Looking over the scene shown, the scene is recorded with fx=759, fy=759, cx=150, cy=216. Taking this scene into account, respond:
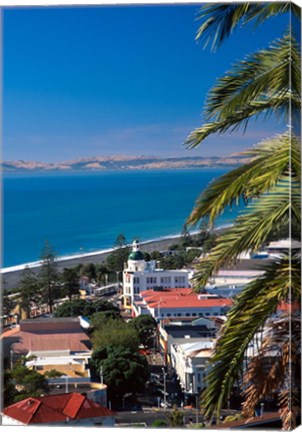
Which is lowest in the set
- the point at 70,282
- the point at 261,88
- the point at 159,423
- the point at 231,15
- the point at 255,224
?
the point at 159,423

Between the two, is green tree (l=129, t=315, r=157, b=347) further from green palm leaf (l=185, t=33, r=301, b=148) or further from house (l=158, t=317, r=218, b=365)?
green palm leaf (l=185, t=33, r=301, b=148)

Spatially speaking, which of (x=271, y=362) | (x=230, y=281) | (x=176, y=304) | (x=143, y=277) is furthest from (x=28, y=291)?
(x=271, y=362)

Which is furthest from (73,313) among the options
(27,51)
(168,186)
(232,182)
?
(232,182)

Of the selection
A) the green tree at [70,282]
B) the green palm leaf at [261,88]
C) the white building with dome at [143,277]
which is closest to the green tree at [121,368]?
the white building with dome at [143,277]

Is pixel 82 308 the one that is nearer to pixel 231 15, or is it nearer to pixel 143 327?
pixel 143 327

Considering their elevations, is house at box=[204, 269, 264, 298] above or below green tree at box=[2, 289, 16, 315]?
above

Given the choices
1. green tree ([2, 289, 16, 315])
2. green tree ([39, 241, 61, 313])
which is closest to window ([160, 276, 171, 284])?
green tree ([39, 241, 61, 313])

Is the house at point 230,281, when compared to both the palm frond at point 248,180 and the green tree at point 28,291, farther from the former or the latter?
the green tree at point 28,291
